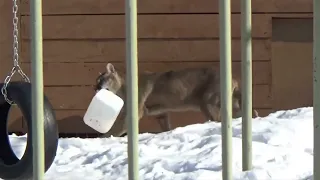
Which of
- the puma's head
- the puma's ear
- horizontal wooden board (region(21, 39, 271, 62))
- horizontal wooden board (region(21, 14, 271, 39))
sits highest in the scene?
horizontal wooden board (region(21, 14, 271, 39))

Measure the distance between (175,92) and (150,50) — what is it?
3.35 ft

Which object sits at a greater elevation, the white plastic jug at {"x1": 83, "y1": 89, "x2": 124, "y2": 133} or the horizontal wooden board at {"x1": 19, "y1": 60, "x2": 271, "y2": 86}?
the horizontal wooden board at {"x1": 19, "y1": 60, "x2": 271, "y2": 86}

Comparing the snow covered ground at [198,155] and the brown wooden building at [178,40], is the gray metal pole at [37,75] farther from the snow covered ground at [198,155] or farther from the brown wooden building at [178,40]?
the brown wooden building at [178,40]

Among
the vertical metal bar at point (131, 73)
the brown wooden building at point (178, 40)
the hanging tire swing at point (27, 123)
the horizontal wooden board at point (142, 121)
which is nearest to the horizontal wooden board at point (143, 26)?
the brown wooden building at point (178, 40)

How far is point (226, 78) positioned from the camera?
331 centimetres

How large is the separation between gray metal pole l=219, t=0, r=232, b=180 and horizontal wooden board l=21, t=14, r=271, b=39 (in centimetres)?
499

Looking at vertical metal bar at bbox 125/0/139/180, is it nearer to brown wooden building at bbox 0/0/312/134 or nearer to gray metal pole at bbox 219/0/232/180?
gray metal pole at bbox 219/0/232/180

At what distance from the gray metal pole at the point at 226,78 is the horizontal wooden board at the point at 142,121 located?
16.7ft

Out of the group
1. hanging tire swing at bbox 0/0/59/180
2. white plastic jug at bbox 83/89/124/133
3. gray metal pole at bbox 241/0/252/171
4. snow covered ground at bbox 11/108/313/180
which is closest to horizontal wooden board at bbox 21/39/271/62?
snow covered ground at bbox 11/108/313/180

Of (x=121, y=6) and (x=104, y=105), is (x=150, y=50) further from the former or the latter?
(x=104, y=105)

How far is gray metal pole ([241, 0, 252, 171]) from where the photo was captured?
3.73 m

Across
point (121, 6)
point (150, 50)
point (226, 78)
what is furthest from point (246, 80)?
point (121, 6)

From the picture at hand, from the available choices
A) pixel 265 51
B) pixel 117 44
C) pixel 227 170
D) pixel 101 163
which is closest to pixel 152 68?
pixel 117 44

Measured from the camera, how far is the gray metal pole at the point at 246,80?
3729 mm
